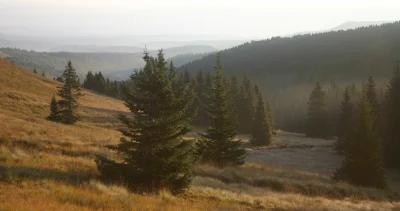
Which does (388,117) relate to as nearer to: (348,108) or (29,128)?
(348,108)

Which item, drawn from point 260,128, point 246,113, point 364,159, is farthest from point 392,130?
point 246,113

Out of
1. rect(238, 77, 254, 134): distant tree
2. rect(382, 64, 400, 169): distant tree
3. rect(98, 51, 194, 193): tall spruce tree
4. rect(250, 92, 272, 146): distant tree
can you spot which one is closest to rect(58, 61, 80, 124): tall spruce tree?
rect(98, 51, 194, 193): tall spruce tree

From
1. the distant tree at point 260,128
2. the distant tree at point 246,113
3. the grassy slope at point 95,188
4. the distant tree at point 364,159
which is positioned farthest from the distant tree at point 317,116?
the grassy slope at point 95,188

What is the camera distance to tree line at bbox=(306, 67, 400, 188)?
3866cm

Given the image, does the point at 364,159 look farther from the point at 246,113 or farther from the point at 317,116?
the point at 246,113

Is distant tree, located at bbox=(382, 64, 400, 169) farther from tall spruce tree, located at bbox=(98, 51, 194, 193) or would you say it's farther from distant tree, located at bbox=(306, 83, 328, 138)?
tall spruce tree, located at bbox=(98, 51, 194, 193)

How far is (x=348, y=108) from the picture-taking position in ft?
246

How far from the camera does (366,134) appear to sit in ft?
127

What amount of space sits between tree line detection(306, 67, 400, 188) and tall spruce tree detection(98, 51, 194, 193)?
75.6 feet

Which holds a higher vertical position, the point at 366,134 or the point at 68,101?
the point at 68,101

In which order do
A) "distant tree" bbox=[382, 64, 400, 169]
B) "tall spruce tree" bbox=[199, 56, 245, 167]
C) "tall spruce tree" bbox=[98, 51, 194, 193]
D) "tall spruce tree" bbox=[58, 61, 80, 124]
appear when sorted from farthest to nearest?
"distant tree" bbox=[382, 64, 400, 169] → "tall spruce tree" bbox=[58, 61, 80, 124] → "tall spruce tree" bbox=[199, 56, 245, 167] → "tall spruce tree" bbox=[98, 51, 194, 193]

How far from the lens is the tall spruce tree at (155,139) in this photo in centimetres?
1934

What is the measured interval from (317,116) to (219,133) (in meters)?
58.4

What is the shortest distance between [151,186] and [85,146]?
13146 millimetres
